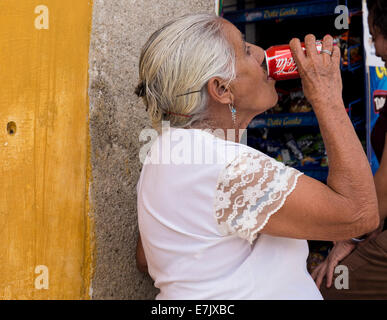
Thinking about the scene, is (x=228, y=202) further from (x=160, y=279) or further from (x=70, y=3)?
(x=70, y=3)

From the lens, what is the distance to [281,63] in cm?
150

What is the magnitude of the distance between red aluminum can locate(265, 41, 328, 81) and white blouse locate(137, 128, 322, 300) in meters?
0.34

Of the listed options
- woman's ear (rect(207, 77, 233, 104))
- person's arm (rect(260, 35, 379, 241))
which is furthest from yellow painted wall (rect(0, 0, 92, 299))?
person's arm (rect(260, 35, 379, 241))

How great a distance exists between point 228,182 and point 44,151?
667mm

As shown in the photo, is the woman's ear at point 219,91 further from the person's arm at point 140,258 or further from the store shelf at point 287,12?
the store shelf at point 287,12

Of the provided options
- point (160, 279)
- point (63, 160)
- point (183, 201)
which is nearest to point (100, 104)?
point (63, 160)

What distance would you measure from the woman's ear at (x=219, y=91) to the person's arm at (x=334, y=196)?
280 mm

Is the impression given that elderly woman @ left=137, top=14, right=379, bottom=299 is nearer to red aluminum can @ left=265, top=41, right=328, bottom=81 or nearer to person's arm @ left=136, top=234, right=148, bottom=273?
red aluminum can @ left=265, top=41, right=328, bottom=81

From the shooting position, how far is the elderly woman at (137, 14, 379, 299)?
1.25 meters

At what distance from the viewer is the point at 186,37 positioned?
1.42m

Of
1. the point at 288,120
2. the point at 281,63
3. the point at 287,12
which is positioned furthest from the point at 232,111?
the point at 287,12

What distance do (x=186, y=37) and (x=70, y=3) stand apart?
464 mm

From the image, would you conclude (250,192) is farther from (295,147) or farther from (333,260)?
(295,147)

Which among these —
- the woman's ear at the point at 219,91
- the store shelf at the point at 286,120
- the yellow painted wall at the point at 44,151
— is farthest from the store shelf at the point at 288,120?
the yellow painted wall at the point at 44,151
